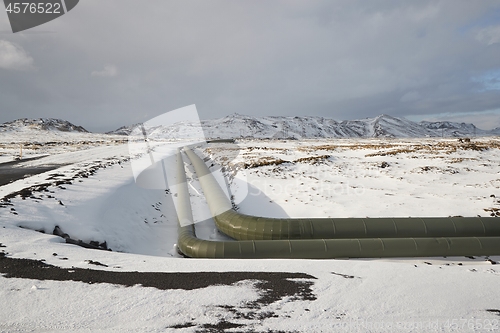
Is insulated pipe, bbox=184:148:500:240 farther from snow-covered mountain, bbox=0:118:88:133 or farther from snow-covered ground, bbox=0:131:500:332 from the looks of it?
snow-covered mountain, bbox=0:118:88:133

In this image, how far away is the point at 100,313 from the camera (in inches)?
227

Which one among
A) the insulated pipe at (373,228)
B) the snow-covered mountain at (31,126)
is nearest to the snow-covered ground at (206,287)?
the insulated pipe at (373,228)

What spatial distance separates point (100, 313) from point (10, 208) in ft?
33.0

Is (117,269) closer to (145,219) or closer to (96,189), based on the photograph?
(145,219)

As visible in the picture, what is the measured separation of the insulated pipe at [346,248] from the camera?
37.6ft

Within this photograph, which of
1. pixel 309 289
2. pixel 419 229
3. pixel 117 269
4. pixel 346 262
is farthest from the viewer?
pixel 419 229

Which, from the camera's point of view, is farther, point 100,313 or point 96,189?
point 96,189

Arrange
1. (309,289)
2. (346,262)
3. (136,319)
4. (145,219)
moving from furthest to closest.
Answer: (145,219) < (346,262) < (309,289) < (136,319)

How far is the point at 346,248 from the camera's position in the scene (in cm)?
1166

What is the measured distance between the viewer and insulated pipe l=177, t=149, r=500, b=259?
37.6 ft

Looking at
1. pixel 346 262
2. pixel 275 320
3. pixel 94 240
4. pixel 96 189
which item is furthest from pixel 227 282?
pixel 96 189
